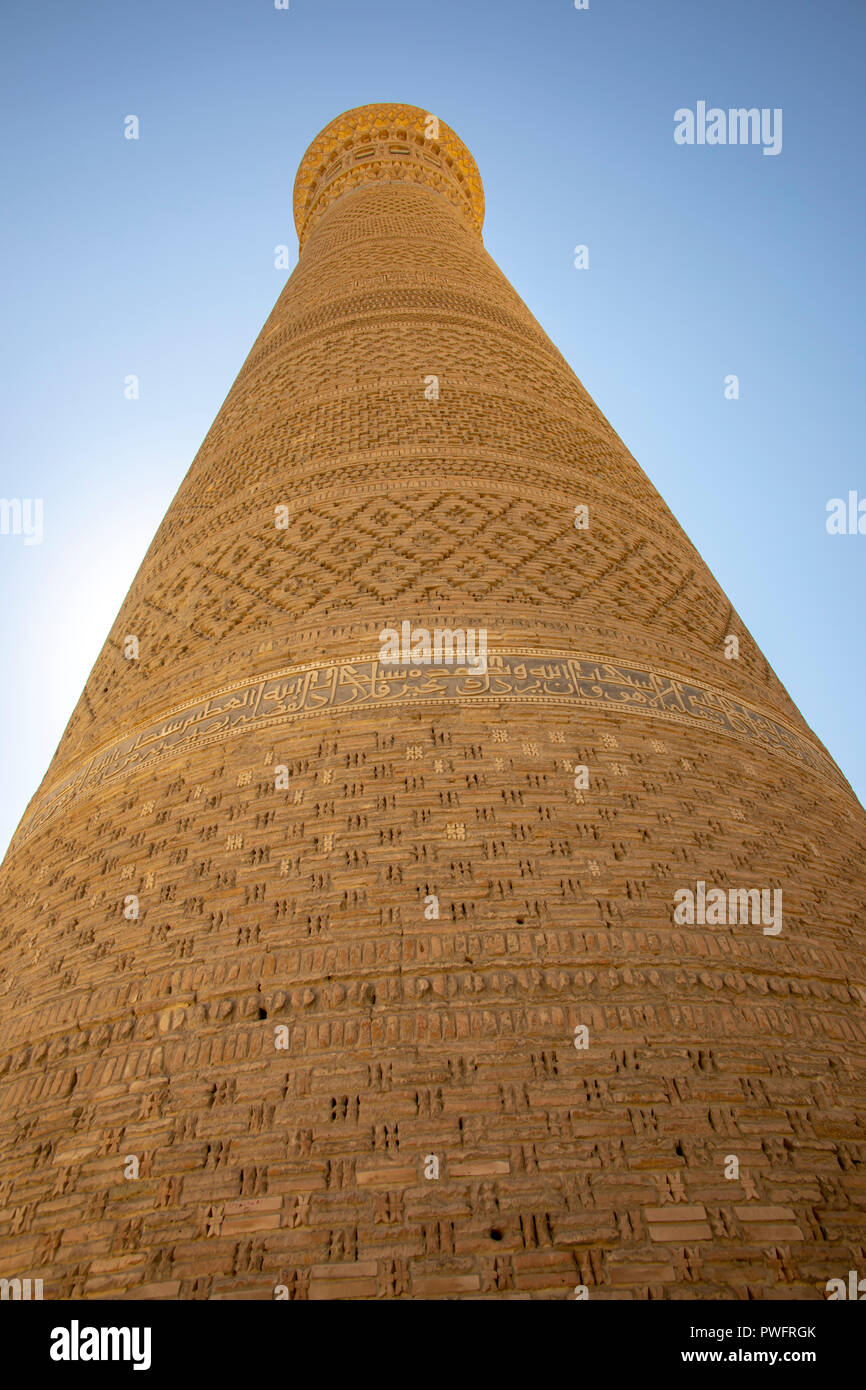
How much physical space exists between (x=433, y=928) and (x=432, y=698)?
0.60 metres

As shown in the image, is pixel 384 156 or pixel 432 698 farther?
pixel 384 156

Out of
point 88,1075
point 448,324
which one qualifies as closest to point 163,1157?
point 88,1075

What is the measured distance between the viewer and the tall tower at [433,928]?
1.16m

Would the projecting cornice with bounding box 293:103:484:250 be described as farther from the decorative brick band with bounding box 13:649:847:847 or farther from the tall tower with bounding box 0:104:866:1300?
the decorative brick band with bounding box 13:649:847:847

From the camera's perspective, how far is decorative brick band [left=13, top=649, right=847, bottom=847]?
197 cm

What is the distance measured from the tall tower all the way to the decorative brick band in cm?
1

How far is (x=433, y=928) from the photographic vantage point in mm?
1470

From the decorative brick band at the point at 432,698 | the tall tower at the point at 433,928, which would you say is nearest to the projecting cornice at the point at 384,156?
the tall tower at the point at 433,928

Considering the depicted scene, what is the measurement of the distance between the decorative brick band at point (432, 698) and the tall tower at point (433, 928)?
10 mm

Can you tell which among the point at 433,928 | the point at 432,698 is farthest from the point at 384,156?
the point at 433,928

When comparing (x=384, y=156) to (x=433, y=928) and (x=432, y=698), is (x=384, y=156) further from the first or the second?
(x=433, y=928)

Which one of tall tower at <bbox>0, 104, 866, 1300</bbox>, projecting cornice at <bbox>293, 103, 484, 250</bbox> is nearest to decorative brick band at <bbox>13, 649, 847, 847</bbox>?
tall tower at <bbox>0, 104, 866, 1300</bbox>

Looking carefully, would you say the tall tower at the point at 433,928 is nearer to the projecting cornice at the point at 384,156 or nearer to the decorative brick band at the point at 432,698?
the decorative brick band at the point at 432,698
